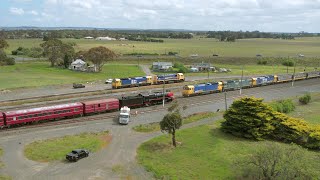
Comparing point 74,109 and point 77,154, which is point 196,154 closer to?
point 77,154

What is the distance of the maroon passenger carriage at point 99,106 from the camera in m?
57.7

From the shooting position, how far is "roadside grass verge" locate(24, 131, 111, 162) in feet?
131

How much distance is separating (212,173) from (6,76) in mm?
78550

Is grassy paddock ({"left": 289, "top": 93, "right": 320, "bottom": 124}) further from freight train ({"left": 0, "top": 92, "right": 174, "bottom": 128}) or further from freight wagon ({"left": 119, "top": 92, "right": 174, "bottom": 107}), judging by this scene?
freight train ({"left": 0, "top": 92, "right": 174, "bottom": 128})

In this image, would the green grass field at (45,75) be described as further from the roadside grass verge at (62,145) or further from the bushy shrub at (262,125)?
the bushy shrub at (262,125)

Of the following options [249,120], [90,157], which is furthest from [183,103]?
[90,157]

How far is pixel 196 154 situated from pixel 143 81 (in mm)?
48323

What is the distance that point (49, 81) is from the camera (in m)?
90.9

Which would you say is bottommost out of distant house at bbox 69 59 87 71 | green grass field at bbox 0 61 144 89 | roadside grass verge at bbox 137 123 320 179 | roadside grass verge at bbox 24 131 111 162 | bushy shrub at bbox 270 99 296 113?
roadside grass verge at bbox 137 123 320 179

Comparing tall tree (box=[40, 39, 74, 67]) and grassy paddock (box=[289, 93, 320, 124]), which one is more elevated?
tall tree (box=[40, 39, 74, 67])

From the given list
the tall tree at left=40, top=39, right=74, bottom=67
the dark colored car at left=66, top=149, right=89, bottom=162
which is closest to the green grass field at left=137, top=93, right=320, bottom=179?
the dark colored car at left=66, top=149, right=89, bottom=162

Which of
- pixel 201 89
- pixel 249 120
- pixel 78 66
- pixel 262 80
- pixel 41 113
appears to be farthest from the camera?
pixel 78 66

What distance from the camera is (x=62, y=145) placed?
4347 cm

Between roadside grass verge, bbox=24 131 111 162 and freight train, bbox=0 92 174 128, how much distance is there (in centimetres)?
787
